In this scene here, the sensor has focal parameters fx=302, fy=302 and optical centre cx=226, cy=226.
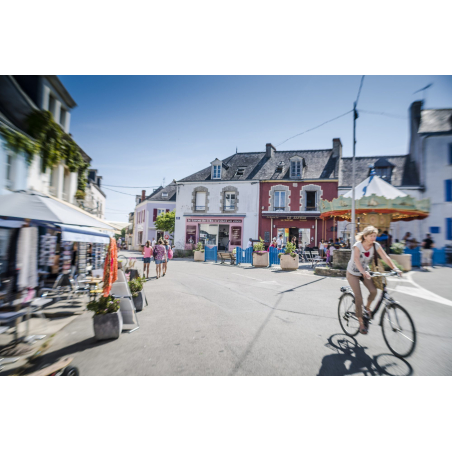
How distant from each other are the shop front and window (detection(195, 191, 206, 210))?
0.94m

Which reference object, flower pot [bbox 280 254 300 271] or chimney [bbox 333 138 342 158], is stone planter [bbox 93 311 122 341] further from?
chimney [bbox 333 138 342 158]

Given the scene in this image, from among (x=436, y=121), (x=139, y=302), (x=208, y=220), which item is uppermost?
(x=436, y=121)

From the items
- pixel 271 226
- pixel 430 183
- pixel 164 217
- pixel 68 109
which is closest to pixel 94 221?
pixel 68 109

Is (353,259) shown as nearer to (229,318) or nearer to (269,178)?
(229,318)

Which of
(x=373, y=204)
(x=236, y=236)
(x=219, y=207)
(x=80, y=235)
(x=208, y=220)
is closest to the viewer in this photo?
(x=80, y=235)

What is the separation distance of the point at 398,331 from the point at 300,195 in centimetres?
2156

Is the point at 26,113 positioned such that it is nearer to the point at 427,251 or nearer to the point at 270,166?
the point at 427,251

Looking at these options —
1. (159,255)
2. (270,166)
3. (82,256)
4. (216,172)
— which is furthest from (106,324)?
(270,166)

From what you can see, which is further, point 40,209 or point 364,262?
point 40,209

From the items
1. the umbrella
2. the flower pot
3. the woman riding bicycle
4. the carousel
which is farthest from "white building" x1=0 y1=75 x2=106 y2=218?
the flower pot

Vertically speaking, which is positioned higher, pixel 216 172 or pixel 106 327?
pixel 216 172

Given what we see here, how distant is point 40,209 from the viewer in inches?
173

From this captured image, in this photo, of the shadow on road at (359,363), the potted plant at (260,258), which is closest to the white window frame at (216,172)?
the potted plant at (260,258)

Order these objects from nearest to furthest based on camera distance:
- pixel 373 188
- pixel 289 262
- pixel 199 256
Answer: pixel 373 188 < pixel 289 262 < pixel 199 256
